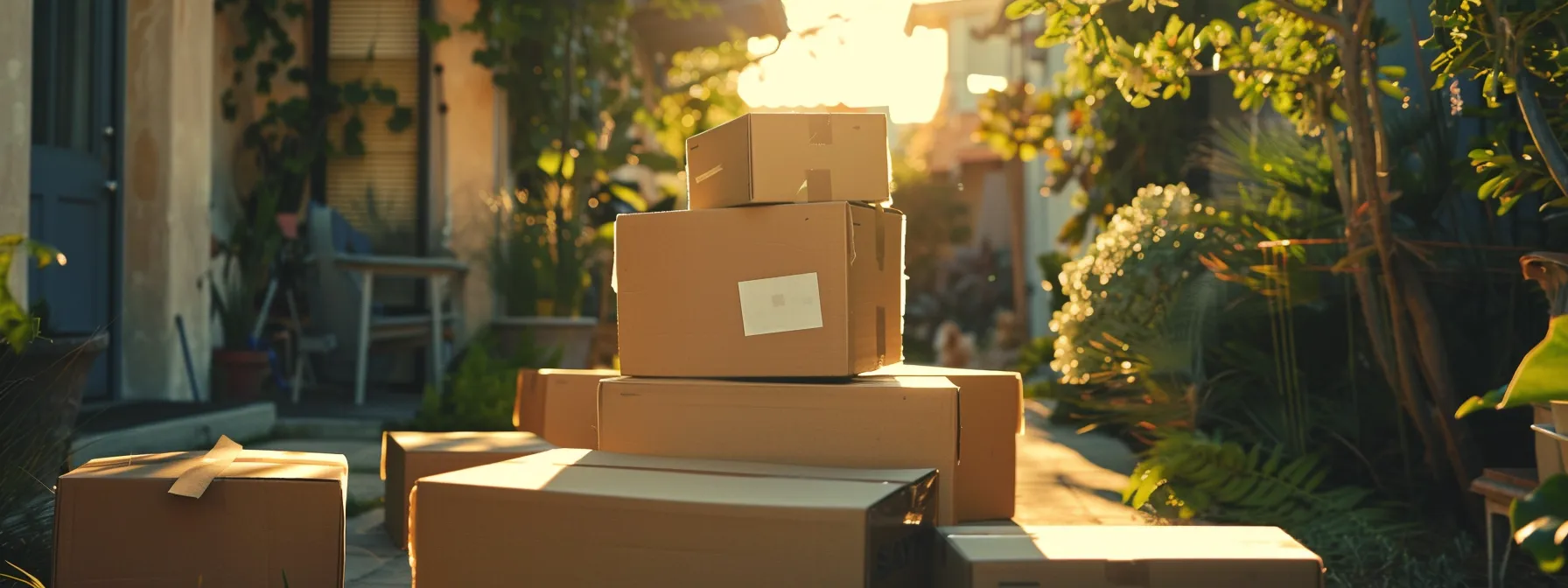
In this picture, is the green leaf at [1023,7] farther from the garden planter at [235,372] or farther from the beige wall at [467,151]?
the beige wall at [467,151]

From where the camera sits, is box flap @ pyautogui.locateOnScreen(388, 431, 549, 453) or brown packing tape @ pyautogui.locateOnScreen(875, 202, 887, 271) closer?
brown packing tape @ pyautogui.locateOnScreen(875, 202, 887, 271)

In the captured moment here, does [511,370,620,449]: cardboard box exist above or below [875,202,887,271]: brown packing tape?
below

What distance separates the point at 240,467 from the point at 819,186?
3.81 ft

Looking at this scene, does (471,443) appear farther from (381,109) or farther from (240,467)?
(381,109)

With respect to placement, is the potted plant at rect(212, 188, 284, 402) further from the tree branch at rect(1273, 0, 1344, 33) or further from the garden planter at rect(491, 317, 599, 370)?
the tree branch at rect(1273, 0, 1344, 33)

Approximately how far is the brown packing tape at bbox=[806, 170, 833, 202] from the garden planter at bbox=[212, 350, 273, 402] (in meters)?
3.85

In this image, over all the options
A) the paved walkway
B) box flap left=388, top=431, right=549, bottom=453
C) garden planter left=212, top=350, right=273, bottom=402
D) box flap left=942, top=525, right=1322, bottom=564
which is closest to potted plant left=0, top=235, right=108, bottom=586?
the paved walkway

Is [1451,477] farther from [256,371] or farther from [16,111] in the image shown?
[256,371]

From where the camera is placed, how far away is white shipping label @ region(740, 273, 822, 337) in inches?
92.1

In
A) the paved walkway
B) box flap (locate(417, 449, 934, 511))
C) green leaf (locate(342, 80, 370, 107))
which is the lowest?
the paved walkway

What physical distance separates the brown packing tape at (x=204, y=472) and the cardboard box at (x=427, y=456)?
65cm

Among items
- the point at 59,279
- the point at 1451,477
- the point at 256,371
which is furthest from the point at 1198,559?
the point at 256,371

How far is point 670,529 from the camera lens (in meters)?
1.79

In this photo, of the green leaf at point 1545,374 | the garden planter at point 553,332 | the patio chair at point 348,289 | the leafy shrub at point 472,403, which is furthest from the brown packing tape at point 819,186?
the garden planter at point 553,332
